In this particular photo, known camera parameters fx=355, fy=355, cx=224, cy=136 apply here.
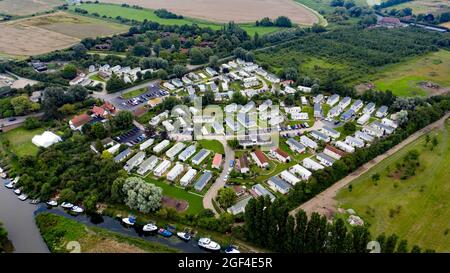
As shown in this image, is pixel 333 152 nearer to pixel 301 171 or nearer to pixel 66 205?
pixel 301 171

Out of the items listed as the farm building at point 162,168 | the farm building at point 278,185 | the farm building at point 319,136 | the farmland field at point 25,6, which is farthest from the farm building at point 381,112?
the farmland field at point 25,6

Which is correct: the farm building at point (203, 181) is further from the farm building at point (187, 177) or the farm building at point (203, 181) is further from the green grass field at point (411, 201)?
the green grass field at point (411, 201)

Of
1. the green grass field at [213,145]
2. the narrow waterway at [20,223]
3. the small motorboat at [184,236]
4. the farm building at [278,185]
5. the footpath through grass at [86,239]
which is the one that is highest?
the green grass field at [213,145]

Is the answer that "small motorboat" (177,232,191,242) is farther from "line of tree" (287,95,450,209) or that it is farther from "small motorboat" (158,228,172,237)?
"line of tree" (287,95,450,209)

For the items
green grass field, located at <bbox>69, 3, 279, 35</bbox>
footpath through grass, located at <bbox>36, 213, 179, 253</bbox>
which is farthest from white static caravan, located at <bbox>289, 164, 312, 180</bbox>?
green grass field, located at <bbox>69, 3, 279, 35</bbox>

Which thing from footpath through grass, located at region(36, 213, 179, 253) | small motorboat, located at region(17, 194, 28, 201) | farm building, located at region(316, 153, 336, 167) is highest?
farm building, located at region(316, 153, 336, 167)

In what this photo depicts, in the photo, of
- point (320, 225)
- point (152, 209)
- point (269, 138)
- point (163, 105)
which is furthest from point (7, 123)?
point (320, 225)

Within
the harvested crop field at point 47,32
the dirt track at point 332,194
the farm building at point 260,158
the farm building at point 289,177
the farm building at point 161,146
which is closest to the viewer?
the dirt track at point 332,194
